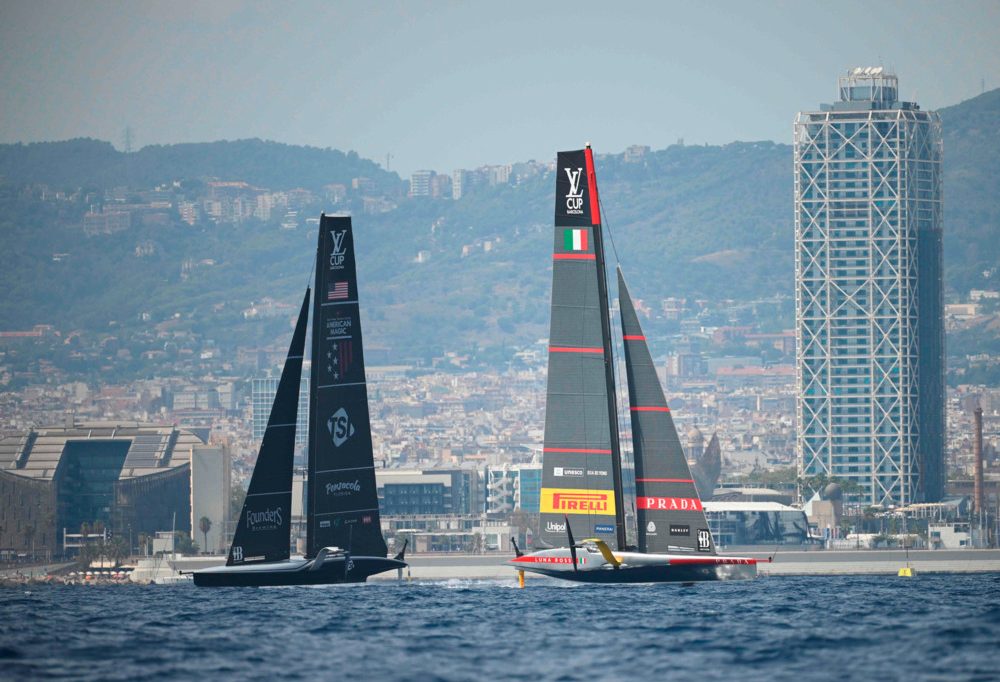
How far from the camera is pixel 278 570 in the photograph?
189 ft

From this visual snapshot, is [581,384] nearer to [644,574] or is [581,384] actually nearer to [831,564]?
[644,574]

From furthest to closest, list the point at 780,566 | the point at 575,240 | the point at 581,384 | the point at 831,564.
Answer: the point at 831,564 < the point at 780,566 < the point at 575,240 < the point at 581,384

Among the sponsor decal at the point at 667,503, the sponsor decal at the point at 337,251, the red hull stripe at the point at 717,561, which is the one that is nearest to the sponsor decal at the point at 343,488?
the sponsor decal at the point at 337,251

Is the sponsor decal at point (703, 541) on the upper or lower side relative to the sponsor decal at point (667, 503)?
lower

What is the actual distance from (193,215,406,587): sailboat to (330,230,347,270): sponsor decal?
0.10 feet

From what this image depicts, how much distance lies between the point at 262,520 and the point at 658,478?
456 inches

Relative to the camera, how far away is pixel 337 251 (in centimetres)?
5953

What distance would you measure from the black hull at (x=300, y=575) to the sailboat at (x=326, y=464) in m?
0.04

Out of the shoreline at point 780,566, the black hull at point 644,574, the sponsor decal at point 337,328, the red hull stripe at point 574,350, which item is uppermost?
the sponsor decal at point 337,328

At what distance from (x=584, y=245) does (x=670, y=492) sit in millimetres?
7333

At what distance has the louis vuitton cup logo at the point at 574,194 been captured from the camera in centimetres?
5616

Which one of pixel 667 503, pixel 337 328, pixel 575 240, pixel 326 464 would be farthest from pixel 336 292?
pixel 667 503

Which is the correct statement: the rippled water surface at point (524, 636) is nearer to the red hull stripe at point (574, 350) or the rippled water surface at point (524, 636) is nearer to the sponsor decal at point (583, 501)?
the sponsor decal at point (583, 501)

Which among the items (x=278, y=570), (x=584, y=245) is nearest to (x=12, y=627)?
(x=278, y=570)
